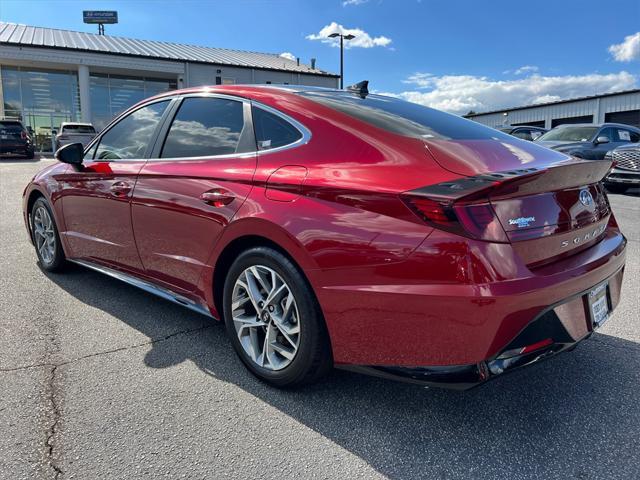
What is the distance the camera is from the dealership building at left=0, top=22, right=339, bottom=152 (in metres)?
26.2

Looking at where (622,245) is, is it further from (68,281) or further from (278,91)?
(68,281)

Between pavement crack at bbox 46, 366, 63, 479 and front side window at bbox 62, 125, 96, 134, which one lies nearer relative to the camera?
pavement crack at bbox 46, 366, 63, 479

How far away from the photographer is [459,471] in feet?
6.54

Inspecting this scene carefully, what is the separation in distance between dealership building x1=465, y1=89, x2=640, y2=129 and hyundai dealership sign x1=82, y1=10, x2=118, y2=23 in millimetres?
32477

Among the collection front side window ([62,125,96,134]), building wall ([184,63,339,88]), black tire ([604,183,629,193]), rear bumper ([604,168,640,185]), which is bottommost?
black tire ([604,183,629,193])

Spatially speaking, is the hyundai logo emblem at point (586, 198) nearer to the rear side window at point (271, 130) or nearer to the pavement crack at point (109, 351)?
the rear side window at point (271, 130)

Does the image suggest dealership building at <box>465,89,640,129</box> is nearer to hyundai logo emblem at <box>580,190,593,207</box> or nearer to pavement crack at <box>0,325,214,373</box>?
hyundai logo emblem at <box>580,190,593,207</box>

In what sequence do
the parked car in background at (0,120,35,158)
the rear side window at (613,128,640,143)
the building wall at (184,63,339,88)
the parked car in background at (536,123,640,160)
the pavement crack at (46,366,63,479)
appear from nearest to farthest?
the pavement crack at (46,366,63,479)
the parked car in background at (536,123,640,160)
the rear side window at (613,128,640,143)
the parked car in background at (0,120,35,158)
the building wall at (184,63,339,88)

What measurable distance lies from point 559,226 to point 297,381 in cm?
144

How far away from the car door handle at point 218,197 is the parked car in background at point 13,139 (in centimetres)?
2184

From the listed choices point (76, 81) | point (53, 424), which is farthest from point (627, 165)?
point (76, 81)

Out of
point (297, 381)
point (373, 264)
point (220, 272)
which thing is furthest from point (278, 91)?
point (297, 381)

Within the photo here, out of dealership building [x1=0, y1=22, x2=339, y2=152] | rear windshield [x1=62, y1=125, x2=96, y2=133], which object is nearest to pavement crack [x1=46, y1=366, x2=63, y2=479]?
rear windshield [x1=62, y1=125, x2=96, y2=133]

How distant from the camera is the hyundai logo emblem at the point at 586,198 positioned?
241 cm
